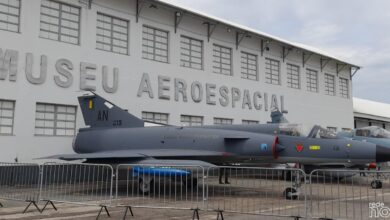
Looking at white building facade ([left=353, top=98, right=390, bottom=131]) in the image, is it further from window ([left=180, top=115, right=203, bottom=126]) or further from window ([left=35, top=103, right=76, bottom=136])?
window ([left=35, top=103, right=76, bottom=136])

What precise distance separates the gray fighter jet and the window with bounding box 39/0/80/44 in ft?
11.1

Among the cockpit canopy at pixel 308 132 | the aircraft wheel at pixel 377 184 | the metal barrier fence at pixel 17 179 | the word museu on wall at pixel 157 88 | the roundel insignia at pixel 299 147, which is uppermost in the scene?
the word museu on wall at pixel 157 88

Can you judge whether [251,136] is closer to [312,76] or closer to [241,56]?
[241,56]

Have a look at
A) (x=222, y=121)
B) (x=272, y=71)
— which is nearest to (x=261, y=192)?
(x=222, y=121)

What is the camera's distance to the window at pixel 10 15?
53.0 ft

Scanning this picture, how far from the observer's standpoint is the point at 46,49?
17031mm

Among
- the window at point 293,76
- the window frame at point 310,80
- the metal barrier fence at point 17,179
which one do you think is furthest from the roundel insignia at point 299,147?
the window frame at point 310,80

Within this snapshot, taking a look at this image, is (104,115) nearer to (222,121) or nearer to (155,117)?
(155,117)

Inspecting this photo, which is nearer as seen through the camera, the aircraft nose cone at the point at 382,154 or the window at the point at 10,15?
the aircraft nose cone at the point at 382,154

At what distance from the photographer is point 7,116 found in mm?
15938

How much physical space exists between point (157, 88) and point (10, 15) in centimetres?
747

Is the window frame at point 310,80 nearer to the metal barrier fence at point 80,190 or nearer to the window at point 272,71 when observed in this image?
the window at point 272,71

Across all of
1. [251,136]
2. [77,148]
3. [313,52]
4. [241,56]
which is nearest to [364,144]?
[251,136]

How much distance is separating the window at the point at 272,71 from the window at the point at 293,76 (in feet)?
4.29
